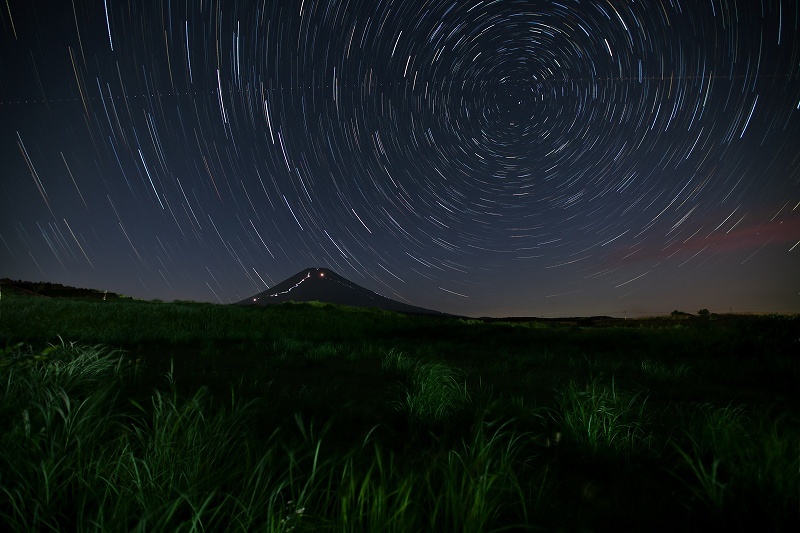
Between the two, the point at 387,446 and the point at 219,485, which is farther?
the point at 387,446

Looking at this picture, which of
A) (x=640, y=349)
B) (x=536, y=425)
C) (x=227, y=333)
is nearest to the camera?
(x=536, y=425)

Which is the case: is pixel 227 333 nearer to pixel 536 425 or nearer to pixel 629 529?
pixel 536 425

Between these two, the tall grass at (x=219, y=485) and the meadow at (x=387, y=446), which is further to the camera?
Result: the meadow at (x=387, y=446)

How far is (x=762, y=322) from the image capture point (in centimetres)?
837

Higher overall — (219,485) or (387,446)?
(219,485)

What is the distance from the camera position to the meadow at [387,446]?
154 centimetres

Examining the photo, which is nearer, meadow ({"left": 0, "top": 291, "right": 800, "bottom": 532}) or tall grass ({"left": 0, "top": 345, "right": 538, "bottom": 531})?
tall grass ({"left": 0, "top": 345, "right": 538, "bottom": 531})

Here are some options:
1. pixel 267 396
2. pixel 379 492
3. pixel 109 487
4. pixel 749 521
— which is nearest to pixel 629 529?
pixel 749 521

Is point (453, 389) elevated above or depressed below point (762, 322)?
below

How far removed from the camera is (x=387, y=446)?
2.62 metres

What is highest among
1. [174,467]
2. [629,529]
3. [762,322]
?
[762,322]

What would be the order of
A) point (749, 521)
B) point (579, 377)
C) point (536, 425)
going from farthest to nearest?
point (579, 377) → point (536, 425) → point (749, 521)

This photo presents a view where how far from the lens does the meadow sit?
60.7 inches

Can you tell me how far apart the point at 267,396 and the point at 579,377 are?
4.20 meters
